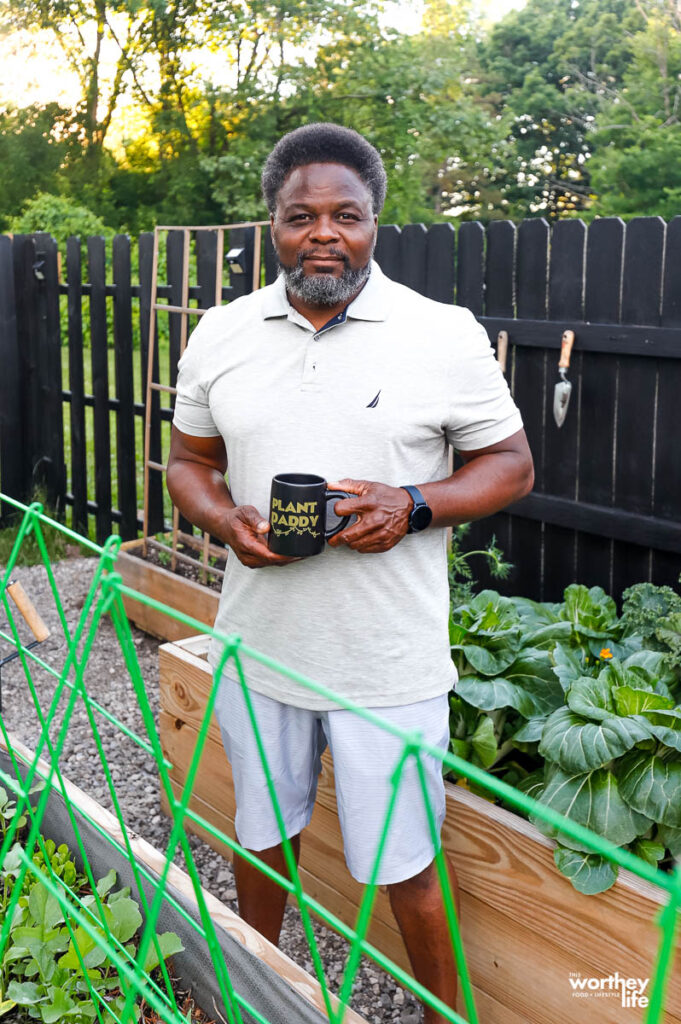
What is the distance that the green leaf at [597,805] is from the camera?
197 centimetres

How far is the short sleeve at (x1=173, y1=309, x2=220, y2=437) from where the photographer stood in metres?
1.96

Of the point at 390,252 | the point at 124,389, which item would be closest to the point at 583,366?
the point at 390,252

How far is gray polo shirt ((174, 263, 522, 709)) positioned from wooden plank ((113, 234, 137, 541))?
3.81 metres

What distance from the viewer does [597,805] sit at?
6.54 feet

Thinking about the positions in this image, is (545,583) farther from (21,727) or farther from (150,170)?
(150,170)

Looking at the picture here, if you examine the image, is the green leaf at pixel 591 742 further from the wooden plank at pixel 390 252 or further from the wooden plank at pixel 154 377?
the wooden plank at pixel 154 377

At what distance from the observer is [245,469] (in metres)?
1.91

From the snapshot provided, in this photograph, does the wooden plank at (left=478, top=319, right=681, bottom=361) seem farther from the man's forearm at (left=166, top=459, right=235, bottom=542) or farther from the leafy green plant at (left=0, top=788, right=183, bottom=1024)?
the leafy green plant at (left=0, top=788, right=183, bottom=1024)

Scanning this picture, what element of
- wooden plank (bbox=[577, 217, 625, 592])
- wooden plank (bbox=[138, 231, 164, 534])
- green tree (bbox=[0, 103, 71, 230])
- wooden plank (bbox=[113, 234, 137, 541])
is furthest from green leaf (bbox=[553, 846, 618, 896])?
green tree (bbox=[0, 103, 71, 230])

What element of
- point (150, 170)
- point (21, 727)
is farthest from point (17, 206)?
point (21, 727)

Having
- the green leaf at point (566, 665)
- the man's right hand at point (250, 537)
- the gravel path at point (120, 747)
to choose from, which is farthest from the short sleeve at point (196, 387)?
the gravel path at point (120, 747)

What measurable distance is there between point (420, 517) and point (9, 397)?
17.5 ft

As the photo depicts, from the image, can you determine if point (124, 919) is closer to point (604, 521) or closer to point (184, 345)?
point (604, 521)

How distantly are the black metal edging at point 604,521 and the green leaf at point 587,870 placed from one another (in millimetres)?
1642
